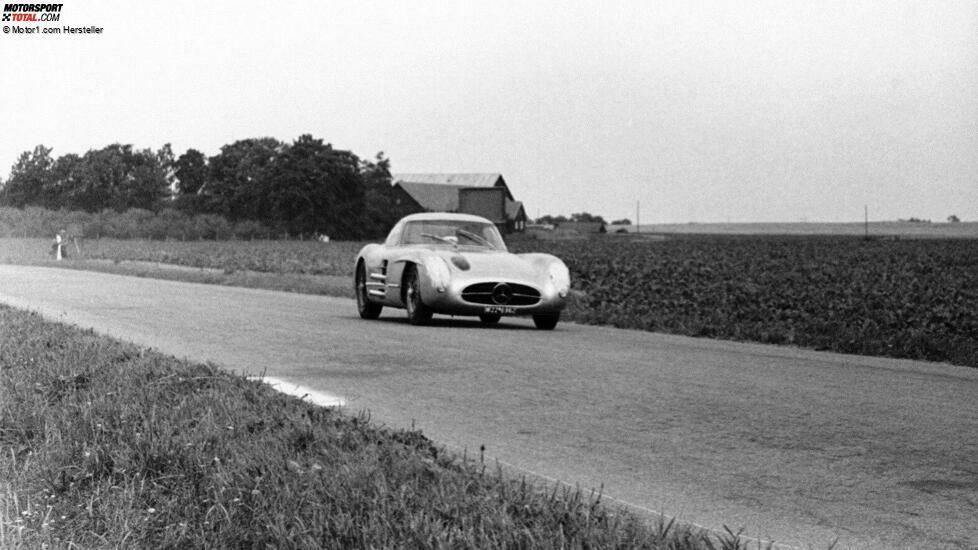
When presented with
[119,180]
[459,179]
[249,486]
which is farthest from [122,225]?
[459,179]

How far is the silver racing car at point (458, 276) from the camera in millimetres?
13367

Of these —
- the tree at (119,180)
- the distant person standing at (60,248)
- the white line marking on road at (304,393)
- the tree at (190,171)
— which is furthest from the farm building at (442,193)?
the white line marking on road at (304,393)

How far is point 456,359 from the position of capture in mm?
9438

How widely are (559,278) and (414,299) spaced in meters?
1.77

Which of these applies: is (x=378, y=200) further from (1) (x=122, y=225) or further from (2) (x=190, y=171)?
(1) (x=122, y=225)

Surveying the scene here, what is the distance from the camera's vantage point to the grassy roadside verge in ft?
12.3

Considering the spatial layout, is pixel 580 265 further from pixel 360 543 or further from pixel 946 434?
pixel 360 543

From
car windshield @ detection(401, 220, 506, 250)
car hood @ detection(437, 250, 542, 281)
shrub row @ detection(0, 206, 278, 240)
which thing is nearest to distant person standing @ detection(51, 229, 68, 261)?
shrub row @ detection(0, 206, 278, 240)

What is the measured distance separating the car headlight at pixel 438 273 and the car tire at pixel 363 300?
1.52m

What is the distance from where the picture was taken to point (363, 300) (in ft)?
49.5

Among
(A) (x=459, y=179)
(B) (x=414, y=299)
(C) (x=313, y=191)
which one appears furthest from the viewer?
(A) (x=459, y=179)

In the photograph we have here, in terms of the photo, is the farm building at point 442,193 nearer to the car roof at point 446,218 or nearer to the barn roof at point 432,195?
the barn roof at point 432,195

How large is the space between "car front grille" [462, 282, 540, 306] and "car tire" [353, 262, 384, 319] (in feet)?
5.96

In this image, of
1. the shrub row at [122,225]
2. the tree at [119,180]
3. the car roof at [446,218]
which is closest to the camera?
the car roof at [446,218]
